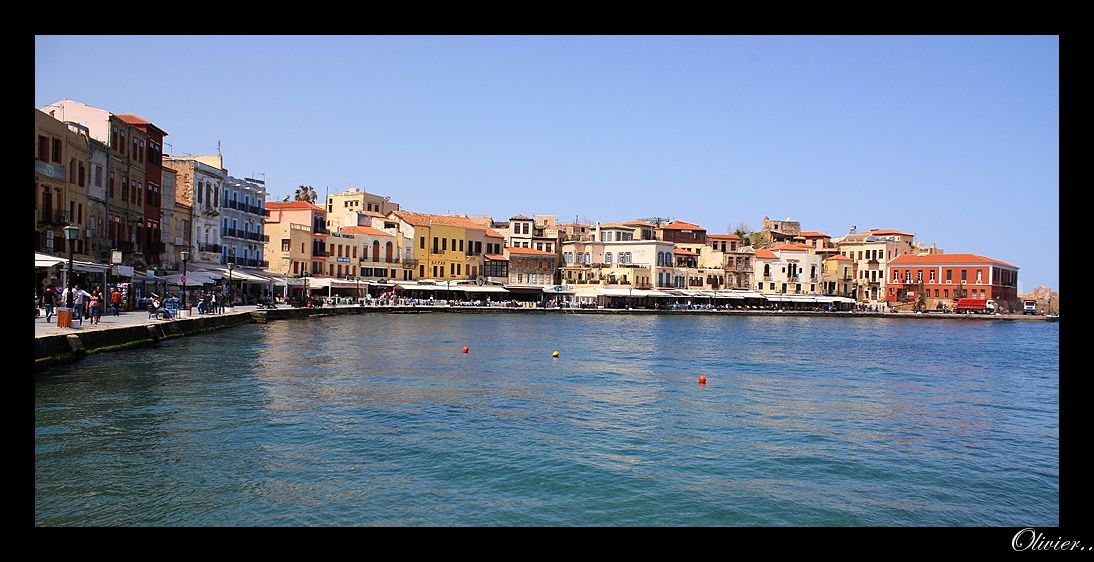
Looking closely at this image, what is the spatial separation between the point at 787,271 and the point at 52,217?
7946 cm

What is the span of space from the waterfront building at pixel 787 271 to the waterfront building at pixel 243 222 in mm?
55426

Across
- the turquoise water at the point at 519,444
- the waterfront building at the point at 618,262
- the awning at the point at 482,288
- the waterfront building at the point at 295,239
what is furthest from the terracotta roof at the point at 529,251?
the turquoise water at the point at 519,444

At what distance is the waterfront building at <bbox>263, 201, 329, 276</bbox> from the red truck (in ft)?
228

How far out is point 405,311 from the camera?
7338 centimetres

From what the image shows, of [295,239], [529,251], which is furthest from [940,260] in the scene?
[295,239]

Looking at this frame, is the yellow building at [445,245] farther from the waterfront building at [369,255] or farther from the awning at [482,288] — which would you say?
the awning at [482,288]

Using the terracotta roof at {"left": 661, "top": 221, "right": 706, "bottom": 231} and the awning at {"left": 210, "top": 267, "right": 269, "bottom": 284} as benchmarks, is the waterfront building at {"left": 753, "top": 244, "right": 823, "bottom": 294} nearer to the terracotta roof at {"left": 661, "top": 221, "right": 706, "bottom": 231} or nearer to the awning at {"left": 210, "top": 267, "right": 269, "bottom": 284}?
the terracotta roof at {"left": 661, "top": 221, "right": 706, "bottom": 231}

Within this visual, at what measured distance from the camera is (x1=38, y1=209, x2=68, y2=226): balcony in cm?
3054

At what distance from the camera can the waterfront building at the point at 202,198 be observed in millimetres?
54281
